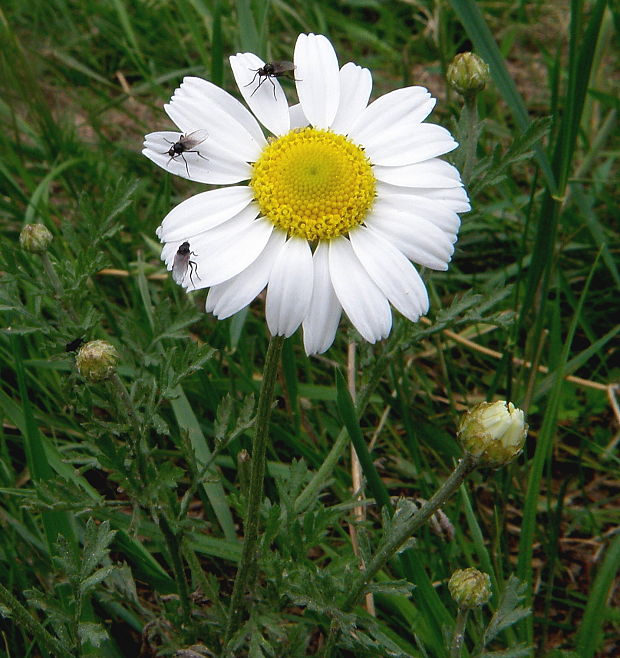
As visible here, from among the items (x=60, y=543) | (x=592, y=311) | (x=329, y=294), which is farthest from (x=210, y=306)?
(x=592, y=311)

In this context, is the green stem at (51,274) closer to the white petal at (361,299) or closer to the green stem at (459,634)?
the white petal at (361,299)

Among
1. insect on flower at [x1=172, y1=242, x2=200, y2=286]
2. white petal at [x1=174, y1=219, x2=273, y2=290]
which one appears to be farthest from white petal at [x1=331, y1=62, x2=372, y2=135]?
insect on flower at [x1=172, y1=242, x2=200, y2=286]

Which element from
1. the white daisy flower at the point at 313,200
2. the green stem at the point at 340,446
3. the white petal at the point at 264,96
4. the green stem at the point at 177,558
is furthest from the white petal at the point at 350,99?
the green stem at the point at 177,558

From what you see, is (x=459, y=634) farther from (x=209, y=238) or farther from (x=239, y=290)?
(x=209, y=238)

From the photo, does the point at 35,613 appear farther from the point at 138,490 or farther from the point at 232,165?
the point at 232,165

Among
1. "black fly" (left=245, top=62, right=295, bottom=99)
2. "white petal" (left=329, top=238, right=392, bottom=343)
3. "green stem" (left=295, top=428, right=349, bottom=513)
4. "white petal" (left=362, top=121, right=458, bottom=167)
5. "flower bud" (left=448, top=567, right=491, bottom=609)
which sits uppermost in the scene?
"black fly" (left=245, top=62, right=295, bottom=99)

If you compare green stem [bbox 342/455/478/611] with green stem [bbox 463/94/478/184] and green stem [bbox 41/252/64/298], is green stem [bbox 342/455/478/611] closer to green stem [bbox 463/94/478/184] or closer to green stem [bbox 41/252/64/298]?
green stem [bbox 463/94/478/184]

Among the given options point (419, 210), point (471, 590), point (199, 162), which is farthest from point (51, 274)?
point (471, 590)
